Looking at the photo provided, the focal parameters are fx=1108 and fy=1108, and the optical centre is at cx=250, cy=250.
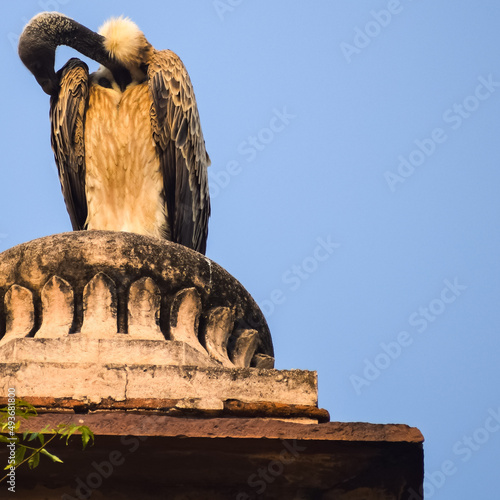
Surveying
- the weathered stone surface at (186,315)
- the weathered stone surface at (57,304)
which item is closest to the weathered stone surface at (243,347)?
the weathered stone surface at (186,315)

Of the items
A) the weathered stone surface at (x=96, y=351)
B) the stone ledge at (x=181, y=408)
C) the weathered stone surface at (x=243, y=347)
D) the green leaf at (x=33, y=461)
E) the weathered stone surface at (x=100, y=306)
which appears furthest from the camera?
the weathered stone surface at (x=243, y=347)

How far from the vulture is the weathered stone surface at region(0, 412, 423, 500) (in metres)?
3.51

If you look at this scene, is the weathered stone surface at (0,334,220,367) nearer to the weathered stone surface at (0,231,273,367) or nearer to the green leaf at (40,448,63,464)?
the weathered stone surface at (0,231,273,367)

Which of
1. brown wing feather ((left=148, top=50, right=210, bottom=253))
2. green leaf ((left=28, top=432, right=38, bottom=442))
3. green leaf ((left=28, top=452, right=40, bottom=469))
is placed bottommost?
green leaf ((left=28, top=452, right=40, bottom=469))

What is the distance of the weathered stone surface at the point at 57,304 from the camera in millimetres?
6160

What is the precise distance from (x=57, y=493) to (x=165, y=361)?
1.01m

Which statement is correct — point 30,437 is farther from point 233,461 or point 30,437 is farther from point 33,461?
point 233,461

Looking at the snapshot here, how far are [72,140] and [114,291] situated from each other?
2941mm

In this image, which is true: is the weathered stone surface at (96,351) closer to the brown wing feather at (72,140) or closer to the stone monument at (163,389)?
the stone monument at (163,389)

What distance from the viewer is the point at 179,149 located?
28.9ft

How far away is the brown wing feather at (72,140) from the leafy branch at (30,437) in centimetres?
402

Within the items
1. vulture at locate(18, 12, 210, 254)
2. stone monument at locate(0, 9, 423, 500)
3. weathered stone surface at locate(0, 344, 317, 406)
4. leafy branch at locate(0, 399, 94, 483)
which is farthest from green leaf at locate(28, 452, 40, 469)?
vulture at locate(18, 12, 210, 254)

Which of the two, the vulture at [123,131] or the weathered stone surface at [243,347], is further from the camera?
the vulture at [123,131]

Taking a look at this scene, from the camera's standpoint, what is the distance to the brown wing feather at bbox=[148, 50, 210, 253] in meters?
8.62
